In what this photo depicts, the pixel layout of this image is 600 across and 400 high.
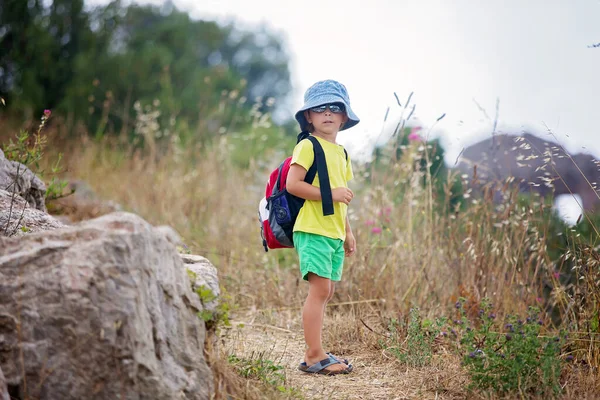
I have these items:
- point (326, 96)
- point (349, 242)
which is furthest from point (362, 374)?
point (326, 96)

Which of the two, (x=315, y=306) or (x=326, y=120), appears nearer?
(x=315, y=306)

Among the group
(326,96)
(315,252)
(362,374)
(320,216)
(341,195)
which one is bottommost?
(362,374)

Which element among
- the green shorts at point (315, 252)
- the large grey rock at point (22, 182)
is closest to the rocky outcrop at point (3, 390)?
the green shorts at point (315, 252)

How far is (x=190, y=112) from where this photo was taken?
14.9 meters

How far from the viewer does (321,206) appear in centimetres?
306

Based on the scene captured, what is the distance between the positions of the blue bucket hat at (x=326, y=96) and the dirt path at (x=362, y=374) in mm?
1230

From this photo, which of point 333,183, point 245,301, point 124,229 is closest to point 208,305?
point 124,229

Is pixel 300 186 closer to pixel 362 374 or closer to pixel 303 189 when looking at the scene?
pixel 303 189

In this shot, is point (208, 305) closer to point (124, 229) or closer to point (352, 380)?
point (124, 229)

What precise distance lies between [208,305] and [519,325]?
152cm

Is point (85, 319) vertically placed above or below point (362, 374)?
above

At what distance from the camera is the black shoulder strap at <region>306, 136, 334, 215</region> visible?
9.66 ft

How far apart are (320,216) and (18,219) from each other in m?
1.51

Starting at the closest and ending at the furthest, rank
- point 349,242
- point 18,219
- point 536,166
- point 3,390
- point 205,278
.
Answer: point 3,390
point 205,278
point 18,219
point 349,242
point 536,166
